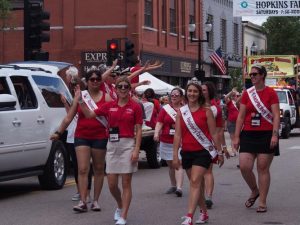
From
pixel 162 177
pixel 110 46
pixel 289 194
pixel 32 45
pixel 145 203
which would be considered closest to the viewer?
pixel 145 203

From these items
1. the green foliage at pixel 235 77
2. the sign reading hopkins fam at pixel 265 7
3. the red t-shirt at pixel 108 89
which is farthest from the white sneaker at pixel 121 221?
the green foliage at pixel 235 77

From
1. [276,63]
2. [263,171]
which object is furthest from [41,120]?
[276,63]

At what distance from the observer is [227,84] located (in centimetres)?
5312

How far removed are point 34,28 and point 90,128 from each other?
10052 mm

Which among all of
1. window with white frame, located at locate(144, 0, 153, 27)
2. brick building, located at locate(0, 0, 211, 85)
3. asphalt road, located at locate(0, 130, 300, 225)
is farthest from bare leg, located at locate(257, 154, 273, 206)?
window with white frame, located at locate(144, 0, 153, 27)

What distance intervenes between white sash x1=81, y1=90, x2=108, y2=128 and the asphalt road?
4.14ft

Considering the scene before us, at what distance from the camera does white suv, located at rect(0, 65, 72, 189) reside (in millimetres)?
11625

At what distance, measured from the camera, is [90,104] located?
10273mm

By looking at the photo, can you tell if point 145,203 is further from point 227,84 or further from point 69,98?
point 227,84

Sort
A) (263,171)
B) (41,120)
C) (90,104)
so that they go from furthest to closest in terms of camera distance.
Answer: (41,120) → (263,171) → (90,104)

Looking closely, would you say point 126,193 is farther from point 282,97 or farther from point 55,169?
point 282,97

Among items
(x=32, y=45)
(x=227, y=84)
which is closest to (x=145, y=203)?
(x=32, y=45)

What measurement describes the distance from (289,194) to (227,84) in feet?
134

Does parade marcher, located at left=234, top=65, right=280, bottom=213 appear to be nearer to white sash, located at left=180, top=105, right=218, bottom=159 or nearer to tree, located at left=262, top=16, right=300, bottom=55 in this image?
white sash, located at left=180, top=105, right=218, bottom=159
